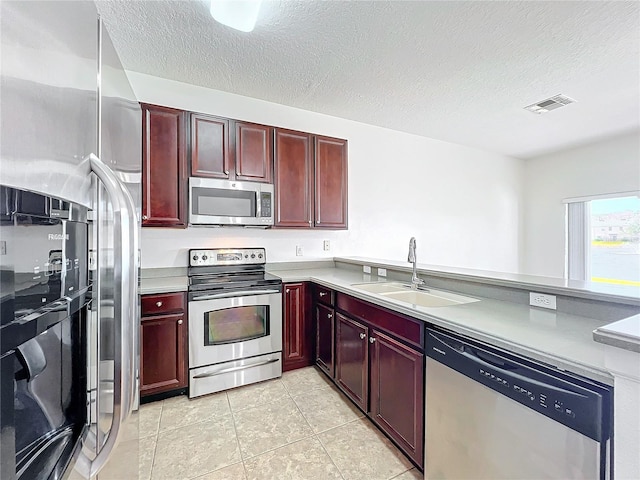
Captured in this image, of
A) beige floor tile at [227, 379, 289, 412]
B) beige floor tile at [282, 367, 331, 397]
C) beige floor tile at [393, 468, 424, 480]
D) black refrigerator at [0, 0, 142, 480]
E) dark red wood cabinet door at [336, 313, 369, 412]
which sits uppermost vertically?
black refrigerator at [0, 0, 142, 480]

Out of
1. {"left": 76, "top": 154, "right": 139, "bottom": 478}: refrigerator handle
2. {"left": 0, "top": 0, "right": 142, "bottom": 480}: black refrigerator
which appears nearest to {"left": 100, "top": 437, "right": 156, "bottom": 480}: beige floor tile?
{"left": 0, "top": 0, "right": 142, "bottom": 480}: black refrigerator

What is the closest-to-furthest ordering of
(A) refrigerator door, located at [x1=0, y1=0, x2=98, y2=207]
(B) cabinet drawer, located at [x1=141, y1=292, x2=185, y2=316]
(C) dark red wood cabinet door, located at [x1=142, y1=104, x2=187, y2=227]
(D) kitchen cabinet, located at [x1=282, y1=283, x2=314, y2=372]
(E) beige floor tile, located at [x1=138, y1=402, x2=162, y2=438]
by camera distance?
(A) refrigerator door, located at [x1=0, y1=0, x2=98, y2=207], (E) beige floor tile, located at [x1=138, y1=402, x2=162, y2=438], (B) cabinet drawer, located at [x1=141, y1=292, x2=185, y2=316], (C) dark red wood cabinet door, located at [x1=142, y1=104, x2=187, y2=227], (D) kitchen cabinet, located at [x1=282, y1=283, x2=314, y2=372]

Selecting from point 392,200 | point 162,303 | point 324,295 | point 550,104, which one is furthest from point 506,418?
point 550,104

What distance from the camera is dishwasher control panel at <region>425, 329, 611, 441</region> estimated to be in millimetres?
844

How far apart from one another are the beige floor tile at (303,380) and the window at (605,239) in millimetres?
4604

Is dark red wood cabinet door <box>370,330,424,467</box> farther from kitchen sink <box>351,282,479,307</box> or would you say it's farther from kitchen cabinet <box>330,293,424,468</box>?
kitchen sink <box>351,282,479,307</box>

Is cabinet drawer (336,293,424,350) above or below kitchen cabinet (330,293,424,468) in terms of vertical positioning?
above

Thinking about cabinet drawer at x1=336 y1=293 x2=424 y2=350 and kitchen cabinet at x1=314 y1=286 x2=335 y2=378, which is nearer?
cabinet drawer at x1=336 y1=293 x2=424 y2=350

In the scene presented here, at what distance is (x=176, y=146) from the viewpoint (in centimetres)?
239

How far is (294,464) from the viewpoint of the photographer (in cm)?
160

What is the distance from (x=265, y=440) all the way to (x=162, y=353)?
100 centimetres

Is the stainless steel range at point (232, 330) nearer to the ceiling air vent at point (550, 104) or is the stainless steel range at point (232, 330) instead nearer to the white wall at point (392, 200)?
the white wall at point (392, 200)

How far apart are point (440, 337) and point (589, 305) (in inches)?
27.6

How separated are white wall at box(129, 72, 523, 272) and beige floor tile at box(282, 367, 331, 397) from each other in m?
1.17
